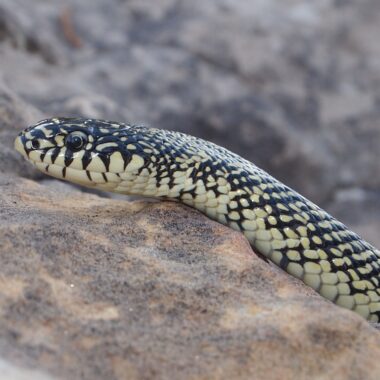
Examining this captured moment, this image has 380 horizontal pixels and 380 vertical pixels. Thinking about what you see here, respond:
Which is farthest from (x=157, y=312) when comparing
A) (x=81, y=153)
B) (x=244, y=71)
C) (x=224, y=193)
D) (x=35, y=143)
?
(x=244, y=71)

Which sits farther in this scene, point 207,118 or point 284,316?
point 207,118

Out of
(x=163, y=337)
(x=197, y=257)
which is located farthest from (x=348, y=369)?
(x=197, y=257)

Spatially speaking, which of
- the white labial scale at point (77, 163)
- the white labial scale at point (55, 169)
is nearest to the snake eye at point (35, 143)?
the white labial scale at point (55, 169)

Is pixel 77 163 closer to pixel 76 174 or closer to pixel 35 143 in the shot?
pixel 76 174

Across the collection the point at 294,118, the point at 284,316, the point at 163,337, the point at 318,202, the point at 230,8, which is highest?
the point at 230,8

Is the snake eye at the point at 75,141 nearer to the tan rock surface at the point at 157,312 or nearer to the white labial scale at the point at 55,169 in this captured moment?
the white labial scale at the point at 55,169

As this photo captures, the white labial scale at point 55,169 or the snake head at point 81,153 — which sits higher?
the snake head at point 81,153

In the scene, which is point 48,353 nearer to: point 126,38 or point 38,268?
point 38,268

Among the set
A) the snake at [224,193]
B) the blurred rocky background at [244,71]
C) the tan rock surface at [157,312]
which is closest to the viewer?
the tan rock surface at [157,312]
